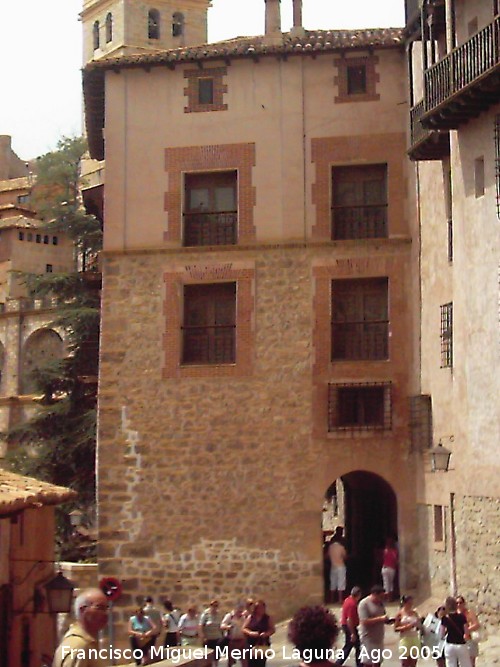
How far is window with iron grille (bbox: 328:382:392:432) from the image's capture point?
80.8 ft

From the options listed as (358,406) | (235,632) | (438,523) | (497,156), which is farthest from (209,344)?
(235,632)

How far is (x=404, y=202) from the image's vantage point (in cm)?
2498

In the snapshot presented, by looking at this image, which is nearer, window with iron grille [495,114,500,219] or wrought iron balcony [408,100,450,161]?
window with iron grille [495,114,500,219]

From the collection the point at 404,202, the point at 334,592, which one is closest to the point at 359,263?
the point at 404,202

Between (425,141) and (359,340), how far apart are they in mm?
4648

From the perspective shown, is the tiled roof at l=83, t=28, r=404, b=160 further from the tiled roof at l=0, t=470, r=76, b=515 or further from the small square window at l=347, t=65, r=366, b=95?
the tiled roof at l=0, t=470, r=76, b=515

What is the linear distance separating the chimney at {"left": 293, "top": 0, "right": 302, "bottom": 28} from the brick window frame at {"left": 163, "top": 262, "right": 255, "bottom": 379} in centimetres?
561

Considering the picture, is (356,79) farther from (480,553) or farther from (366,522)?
(480,553)

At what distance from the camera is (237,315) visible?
25.2 m

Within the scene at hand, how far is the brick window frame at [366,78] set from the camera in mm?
25469

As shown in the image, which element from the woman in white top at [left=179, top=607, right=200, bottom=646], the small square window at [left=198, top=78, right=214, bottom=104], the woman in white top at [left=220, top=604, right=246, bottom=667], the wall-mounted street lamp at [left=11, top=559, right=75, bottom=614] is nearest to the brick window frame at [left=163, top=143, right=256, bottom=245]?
the small square window at [left=198, top=78, right=214, bottom=104]

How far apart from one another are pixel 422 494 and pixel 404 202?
5557mm

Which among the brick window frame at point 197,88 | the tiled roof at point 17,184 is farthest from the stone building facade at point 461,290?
the tiled roof at point 17,184

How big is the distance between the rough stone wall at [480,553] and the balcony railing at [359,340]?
5109mm
